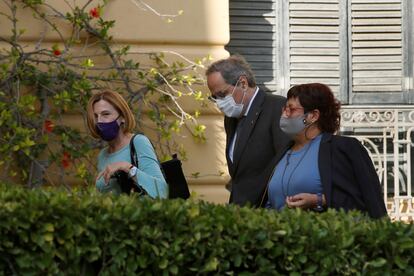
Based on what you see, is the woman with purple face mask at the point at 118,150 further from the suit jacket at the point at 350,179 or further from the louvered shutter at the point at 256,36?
the louvered shutter at the point at 256,36

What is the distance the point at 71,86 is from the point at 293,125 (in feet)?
6.61

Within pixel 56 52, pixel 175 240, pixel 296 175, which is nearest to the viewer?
pixel 175 240

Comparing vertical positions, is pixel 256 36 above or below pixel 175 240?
above

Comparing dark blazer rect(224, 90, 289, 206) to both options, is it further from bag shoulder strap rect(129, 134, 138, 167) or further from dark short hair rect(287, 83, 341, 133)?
bag shoulder strap rect(129, 134, 138, 167)

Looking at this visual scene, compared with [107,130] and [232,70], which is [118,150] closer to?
[107,130]

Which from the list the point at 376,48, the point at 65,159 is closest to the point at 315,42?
the point at 376,48

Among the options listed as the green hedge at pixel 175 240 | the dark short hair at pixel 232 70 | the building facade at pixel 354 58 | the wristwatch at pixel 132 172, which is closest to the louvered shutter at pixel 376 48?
the building facade at pixel 354 58

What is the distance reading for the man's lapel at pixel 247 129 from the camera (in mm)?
7645

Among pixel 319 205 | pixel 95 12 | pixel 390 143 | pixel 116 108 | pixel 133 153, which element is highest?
pixel 95 12

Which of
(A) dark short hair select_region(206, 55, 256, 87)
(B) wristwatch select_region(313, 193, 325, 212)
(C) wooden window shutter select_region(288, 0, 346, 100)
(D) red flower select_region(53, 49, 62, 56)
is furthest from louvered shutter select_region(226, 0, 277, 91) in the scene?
(B) wristwatch select_region(313, 193, 325, 212)

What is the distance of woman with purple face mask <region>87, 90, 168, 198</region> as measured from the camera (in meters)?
7.08

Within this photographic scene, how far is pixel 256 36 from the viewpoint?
998 cm

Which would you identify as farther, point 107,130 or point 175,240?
point 107,130

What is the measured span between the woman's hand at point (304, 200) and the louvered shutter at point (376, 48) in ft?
11.1
